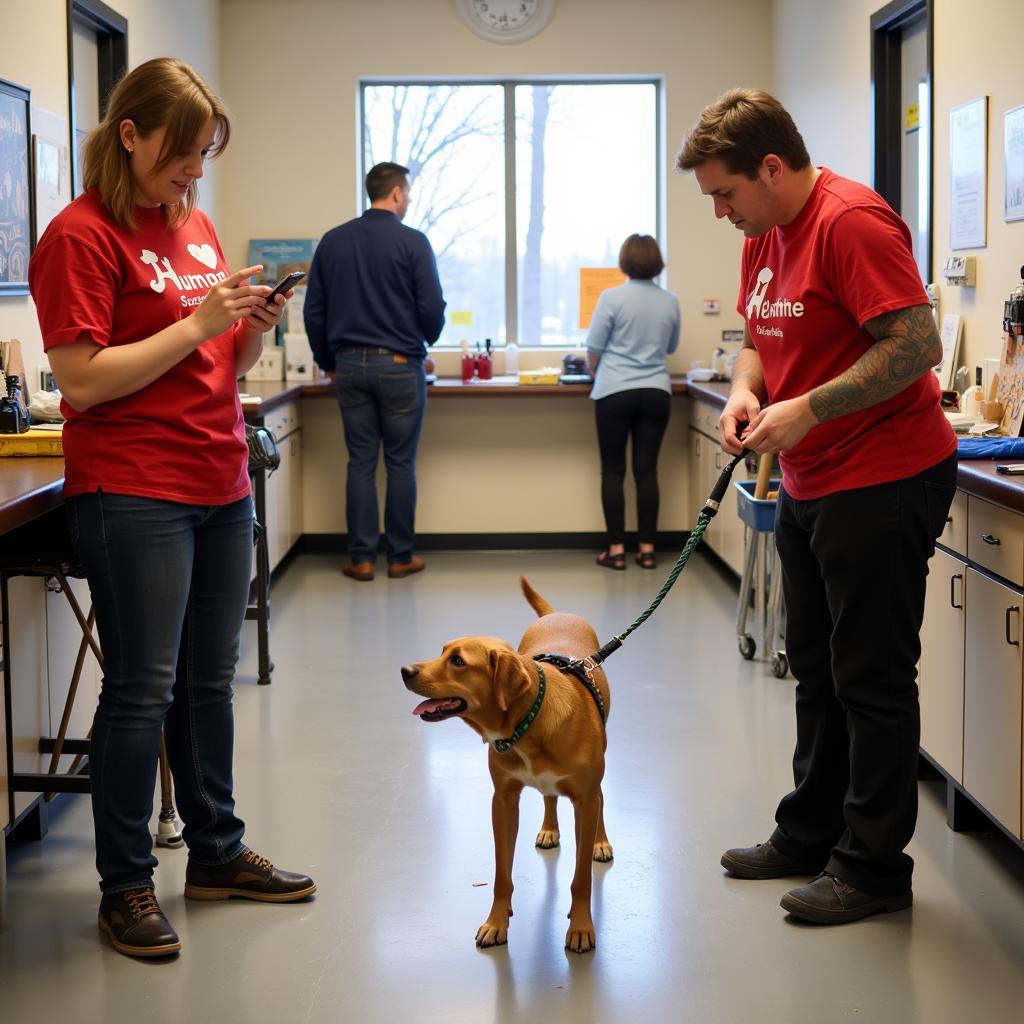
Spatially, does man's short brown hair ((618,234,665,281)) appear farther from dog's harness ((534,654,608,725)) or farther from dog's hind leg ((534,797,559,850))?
dog's harness ((534,654,608,725))

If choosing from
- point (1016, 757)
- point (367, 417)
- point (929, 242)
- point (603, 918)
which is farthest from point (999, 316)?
point (367, 417)

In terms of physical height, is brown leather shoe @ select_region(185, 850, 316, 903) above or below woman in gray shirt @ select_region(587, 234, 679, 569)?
below

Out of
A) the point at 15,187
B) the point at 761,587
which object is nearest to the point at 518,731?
the point at 761,587

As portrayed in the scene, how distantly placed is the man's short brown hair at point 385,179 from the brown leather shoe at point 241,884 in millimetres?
3936

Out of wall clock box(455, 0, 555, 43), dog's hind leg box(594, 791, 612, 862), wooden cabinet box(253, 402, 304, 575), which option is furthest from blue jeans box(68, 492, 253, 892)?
wall clock box(455, 0, 555, 43)

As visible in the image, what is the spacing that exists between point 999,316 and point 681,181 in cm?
312

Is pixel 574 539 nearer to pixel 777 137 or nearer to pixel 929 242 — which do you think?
pixel 929 242

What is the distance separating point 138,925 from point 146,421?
0.93 meters

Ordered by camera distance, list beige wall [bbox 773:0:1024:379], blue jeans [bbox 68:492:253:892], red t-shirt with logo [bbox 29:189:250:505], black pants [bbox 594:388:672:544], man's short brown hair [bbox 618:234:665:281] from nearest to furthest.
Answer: red t-shirt with logo [bbox 29:189:250:505] → blue jeans [bbox 68:492:253:892] → beige wall [bbox 773:0:1024:379] → man's short brown hair [bbox 618:234:665:281] → black pants [bbox 594:388:672:544]

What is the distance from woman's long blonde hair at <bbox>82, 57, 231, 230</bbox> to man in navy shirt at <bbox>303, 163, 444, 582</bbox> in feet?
12.0

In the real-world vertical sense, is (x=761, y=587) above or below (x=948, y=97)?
below

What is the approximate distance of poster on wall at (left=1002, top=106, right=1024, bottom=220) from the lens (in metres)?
3.80

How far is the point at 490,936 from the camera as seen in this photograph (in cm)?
252

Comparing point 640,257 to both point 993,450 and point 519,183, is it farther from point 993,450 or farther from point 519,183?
point 993,450
